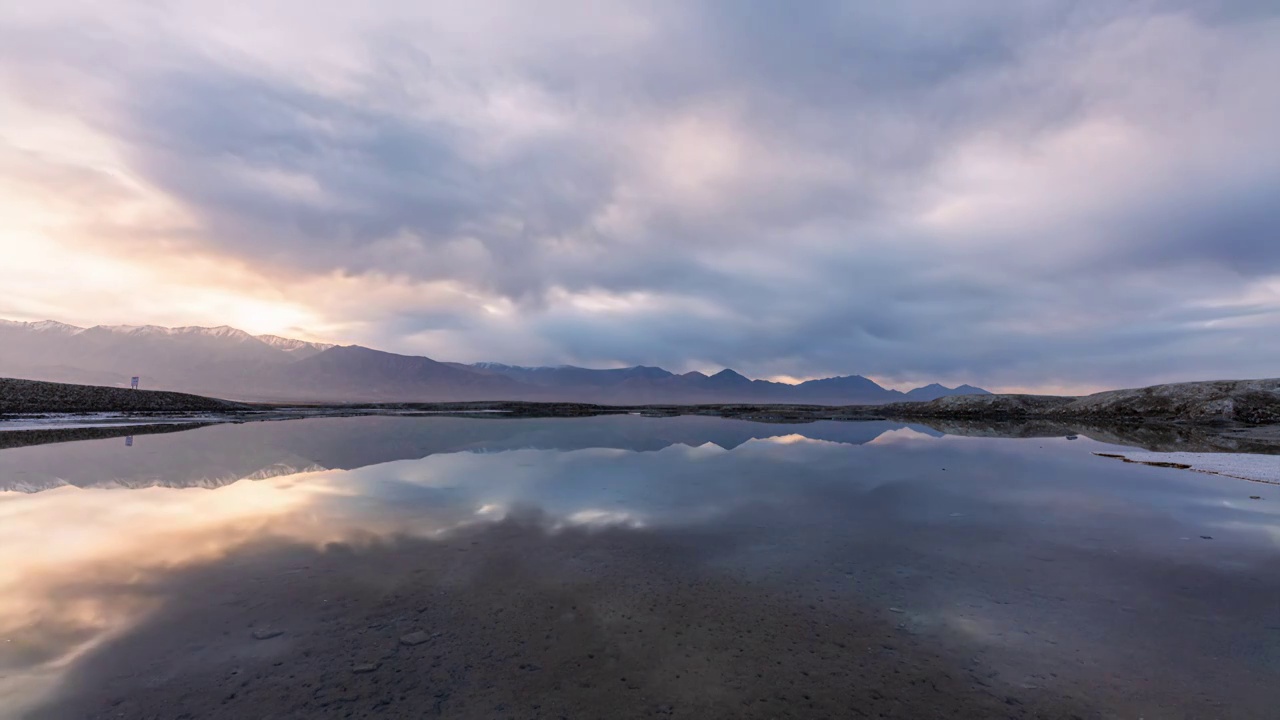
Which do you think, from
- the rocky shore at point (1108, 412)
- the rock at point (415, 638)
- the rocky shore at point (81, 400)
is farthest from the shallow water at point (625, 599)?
the rocky shore at point (81, 400)

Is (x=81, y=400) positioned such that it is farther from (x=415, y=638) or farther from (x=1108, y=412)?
(x=1108, y=412)

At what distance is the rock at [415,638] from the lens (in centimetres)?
668

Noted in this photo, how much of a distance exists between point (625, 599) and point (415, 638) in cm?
322

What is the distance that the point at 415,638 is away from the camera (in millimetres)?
6789

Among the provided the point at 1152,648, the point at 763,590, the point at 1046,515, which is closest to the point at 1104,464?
the point at 1046,515

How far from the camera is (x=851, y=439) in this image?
38.3 m

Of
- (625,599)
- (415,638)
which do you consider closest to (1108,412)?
(625,599)

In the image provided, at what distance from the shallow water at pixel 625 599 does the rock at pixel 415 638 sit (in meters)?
0.11

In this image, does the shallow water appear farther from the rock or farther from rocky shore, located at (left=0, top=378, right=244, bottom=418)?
rocky shore, located at (left=0, top=378, right=244, bottom=418)

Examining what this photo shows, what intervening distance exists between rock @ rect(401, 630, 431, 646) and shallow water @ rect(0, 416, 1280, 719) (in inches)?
4.5

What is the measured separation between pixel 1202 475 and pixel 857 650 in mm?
25772

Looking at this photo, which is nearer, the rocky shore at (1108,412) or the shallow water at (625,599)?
the shallow water at (625,599)

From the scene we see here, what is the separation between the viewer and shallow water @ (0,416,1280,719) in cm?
557

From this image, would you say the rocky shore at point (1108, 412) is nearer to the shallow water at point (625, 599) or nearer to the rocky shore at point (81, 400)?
the rocky shore at point (81, 400)
